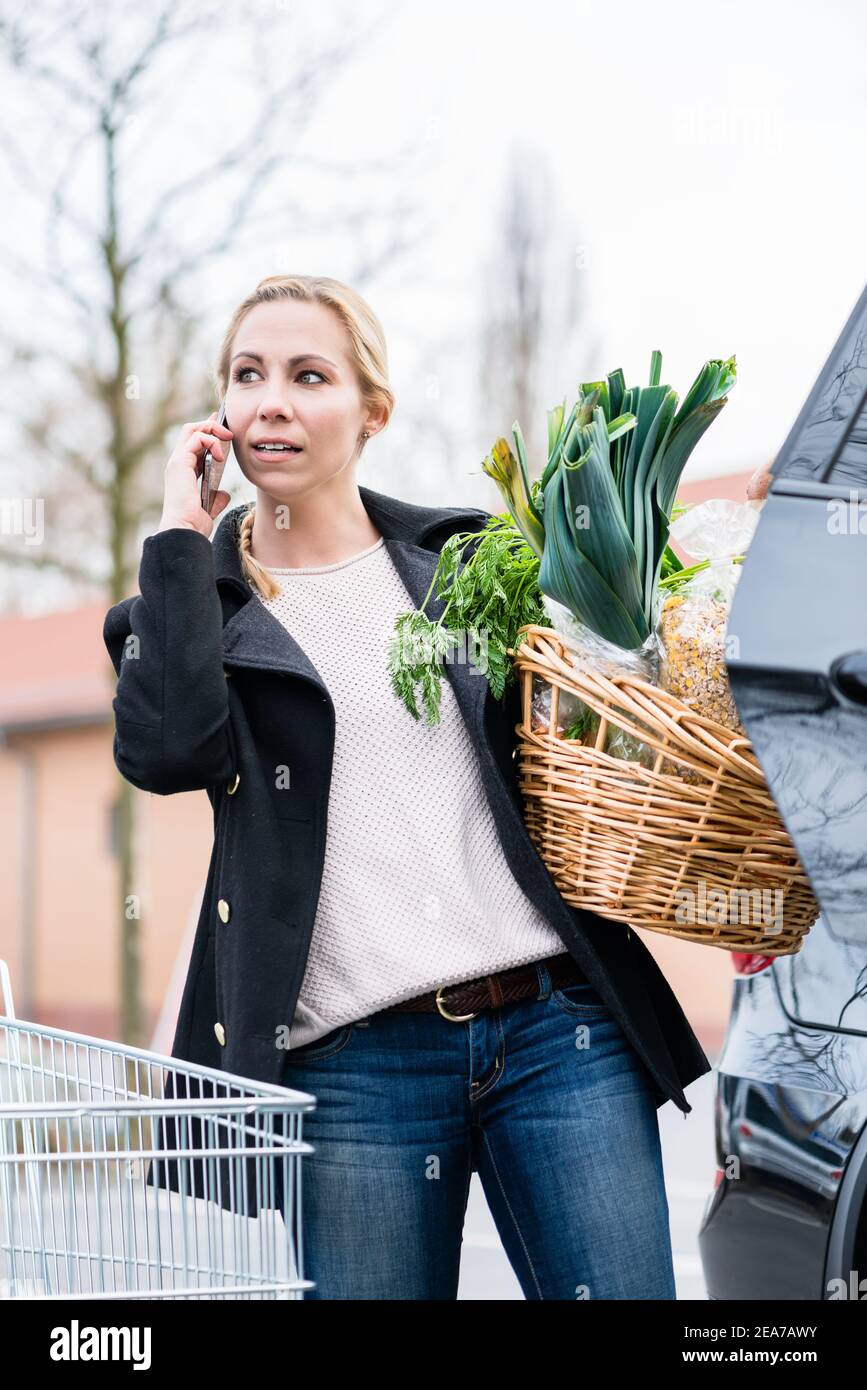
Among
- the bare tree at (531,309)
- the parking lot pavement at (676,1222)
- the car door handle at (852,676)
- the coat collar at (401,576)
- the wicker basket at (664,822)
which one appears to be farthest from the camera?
the bare tree at (531,309)

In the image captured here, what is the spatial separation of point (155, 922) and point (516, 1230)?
13.4m

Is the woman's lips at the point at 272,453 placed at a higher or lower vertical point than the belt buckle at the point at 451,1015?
higher

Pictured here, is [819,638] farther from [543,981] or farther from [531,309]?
[531,309]

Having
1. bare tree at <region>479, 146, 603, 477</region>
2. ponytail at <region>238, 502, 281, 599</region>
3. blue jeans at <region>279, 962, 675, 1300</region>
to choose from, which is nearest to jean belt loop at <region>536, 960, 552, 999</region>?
blue jeans at <region>279, 962, 675, 1300</region>

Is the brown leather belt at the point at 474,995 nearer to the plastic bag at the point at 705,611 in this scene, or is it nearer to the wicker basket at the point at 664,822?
the wicker basket at the point at 664,822

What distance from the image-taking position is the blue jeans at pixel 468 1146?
192 centimetres

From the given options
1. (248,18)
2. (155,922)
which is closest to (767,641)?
(248,18)

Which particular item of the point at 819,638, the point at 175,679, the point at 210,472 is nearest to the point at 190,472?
the point at 210,472

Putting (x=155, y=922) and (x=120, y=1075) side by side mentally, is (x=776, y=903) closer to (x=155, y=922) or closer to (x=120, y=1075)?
(x=120, y=1075)

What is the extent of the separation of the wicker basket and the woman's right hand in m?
0.49

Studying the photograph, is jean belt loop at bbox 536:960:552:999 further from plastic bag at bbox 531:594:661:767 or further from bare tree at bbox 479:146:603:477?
bare tree at bbox 479:146:603:477

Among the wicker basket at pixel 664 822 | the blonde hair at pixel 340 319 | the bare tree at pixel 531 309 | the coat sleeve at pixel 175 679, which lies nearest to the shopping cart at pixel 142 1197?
the coat sleeve at pixel 175 679

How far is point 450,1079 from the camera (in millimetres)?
1947

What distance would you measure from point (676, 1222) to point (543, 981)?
4055mm
